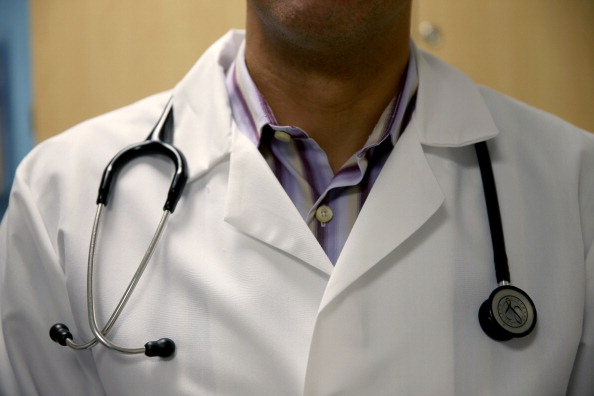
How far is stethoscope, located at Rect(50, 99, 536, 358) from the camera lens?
0.75m

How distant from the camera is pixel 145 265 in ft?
2.64

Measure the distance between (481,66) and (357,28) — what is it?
2.11 feet

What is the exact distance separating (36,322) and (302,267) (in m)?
0.39

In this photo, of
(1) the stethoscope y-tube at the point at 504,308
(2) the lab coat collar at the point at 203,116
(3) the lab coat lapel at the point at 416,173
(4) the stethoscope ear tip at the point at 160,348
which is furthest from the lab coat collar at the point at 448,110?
(4) the stethoscope ear tip at the point at 160,348

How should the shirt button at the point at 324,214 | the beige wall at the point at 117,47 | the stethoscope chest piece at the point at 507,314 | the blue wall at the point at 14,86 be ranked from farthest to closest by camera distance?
the blue wall at the point at 14,86 < the beige wall at the point at 117,47 < the shirt button at the point at 324,214 < the stethoscope chest piece at the point at 507,314

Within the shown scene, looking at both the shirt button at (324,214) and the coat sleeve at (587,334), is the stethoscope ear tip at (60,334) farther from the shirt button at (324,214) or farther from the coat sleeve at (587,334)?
the coat sleeve at (587,334)

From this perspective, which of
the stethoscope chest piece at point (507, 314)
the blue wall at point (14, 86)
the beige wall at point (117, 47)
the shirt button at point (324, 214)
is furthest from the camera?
the blue wall at point (14, 86)

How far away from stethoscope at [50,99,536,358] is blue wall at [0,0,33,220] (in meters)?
1.32

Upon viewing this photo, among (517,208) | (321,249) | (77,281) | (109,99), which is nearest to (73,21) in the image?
(109,99)

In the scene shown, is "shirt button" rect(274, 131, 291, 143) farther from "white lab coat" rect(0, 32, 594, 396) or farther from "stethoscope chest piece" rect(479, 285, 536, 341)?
"stethoscope chest piece" rect(479, 285, 536, 341)

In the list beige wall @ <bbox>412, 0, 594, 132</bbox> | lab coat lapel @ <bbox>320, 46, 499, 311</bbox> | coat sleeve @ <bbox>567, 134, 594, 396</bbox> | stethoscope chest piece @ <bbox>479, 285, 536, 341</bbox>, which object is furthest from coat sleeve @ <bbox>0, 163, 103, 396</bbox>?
beige wall @ <bbox>412, 0, 594, 132</bbox>

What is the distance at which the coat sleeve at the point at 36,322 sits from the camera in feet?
2.87

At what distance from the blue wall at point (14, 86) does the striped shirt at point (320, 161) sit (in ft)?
4.42

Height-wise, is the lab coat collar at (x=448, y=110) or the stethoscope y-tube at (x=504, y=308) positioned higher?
the lab coat collar at (x=448, y=110)
